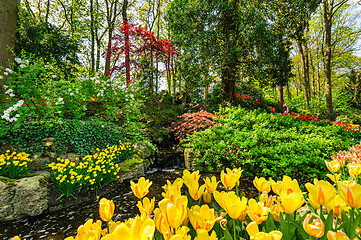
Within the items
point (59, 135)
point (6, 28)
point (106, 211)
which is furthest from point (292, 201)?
point (6, 28)

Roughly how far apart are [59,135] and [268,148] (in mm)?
4662

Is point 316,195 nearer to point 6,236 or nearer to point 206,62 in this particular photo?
point 6,236

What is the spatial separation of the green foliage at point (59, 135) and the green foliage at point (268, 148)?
2593mm

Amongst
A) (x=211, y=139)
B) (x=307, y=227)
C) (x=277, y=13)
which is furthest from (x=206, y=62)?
(x=307, y=227)

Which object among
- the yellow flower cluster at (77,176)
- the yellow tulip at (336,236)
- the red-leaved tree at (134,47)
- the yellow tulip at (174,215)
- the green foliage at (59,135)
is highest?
the red-leaved tree at (134,47)

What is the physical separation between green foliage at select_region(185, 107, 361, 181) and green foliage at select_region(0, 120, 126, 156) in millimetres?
2593

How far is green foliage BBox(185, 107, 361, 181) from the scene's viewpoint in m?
3.21

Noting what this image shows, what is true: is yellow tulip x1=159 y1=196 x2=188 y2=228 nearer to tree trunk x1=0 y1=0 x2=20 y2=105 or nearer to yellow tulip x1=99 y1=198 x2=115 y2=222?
yellow tulip x1=99 y1=198 x2=115 y2=222

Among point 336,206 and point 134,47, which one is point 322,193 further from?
point 134,47

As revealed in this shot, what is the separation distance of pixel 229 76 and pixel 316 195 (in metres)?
7.12

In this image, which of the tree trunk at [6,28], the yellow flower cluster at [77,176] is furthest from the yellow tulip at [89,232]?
the tree trunk at [6,28]

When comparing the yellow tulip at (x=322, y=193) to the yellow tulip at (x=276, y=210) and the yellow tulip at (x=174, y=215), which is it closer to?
the yellow tulip at (x=276, y=210)

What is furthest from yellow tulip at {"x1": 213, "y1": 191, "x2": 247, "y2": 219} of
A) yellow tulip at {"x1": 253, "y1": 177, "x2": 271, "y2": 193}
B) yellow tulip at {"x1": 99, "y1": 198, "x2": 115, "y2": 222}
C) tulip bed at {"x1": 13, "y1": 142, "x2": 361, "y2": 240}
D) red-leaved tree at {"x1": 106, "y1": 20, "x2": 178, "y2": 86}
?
red-leaved tree at {"x1": 106, "y1": 20, "x2": 178, "y2": 86}

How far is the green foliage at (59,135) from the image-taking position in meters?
3.50
